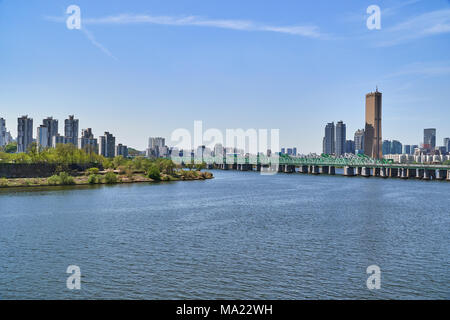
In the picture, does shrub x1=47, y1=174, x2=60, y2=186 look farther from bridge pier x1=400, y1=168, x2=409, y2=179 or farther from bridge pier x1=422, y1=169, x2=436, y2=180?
Result: bridge pier x1=400, y1=168, x2=409, y2=179

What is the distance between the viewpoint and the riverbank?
9121cm

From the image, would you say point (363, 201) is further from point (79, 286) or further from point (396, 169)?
point (396, 169)

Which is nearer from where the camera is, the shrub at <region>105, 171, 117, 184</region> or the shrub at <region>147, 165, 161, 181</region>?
the shrub at <region>105, 171, 117, 184</region>

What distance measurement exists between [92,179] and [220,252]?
7780 cm

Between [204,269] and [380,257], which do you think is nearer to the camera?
[204,269]

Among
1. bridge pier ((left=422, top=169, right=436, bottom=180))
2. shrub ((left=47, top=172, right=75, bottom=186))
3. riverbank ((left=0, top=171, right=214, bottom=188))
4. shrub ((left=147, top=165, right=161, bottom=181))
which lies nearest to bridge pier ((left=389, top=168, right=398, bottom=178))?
bridge pier ((left=422, top=169, right=436, bottom=180))

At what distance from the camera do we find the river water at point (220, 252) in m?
24.4

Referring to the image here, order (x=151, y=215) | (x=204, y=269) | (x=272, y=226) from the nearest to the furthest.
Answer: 1. (x=204, y=269)
2. (x=272, y=226)
3. (x=151, y=215)

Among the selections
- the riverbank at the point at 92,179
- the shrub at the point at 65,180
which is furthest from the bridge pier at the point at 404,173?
the shrub at the point at 65,180

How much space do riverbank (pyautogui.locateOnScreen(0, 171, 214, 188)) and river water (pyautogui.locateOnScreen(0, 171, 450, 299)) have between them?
37860mm

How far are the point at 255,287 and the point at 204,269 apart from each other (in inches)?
184

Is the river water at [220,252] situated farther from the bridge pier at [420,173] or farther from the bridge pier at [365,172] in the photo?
the bridge pier at [365,172]

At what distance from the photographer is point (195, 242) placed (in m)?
36.0
